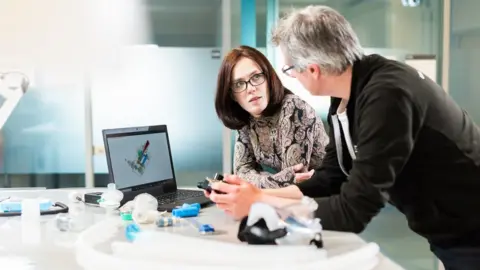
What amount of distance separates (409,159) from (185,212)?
0.72m

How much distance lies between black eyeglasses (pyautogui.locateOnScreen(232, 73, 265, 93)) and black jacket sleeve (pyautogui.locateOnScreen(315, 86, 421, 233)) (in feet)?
2.96

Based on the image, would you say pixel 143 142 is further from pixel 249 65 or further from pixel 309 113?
pixel 309 113

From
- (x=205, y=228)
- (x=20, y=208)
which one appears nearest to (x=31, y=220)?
(x=20, y=208)

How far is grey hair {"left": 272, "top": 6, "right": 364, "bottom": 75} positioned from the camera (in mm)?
1260

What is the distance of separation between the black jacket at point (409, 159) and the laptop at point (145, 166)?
0.73 meters

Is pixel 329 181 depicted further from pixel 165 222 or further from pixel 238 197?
pixel 165 222

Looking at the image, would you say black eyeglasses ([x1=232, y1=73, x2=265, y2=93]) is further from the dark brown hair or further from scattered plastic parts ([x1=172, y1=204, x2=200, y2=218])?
scattered plastic parts ([x1=172, y1=204, x2=200, y2=218])

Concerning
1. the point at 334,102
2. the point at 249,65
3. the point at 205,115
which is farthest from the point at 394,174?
the point at 205,115

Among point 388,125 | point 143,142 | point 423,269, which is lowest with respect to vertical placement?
point 423,269

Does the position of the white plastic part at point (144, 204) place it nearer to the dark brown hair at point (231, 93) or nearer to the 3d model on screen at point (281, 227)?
the 3d model on screen at point (281, 227)

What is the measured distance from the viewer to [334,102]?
1.53m

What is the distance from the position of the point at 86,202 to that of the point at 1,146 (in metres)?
1.96

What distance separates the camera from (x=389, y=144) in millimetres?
1134

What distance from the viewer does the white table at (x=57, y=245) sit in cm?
116
